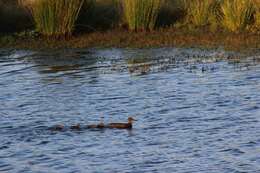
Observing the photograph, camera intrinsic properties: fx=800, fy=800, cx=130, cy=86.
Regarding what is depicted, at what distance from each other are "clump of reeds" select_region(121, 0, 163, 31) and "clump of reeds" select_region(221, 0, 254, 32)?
6.56 feet

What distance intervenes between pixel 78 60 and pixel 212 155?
398 inches

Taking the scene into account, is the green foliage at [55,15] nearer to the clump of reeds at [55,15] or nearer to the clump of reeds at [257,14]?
the clump of reeds at [55,15]

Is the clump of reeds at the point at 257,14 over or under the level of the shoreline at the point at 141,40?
over

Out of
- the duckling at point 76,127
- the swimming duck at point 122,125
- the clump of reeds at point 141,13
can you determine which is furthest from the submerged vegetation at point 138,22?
the duckling at point 76,127

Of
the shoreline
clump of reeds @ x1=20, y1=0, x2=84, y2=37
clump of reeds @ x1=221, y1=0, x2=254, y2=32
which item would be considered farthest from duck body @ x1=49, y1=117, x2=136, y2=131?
clump of reeds @ x1=221, y1=0, x2=254, y2=32

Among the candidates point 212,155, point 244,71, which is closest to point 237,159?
point 212,155

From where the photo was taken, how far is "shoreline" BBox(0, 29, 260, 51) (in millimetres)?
21278

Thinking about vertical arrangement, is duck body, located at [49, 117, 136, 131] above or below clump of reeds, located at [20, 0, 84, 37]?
below

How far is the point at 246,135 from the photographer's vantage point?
36.5 ft

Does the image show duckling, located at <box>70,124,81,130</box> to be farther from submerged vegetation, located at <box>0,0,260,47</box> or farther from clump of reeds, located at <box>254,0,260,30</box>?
clump of reeds, located at <box>254,0,260,30</box>

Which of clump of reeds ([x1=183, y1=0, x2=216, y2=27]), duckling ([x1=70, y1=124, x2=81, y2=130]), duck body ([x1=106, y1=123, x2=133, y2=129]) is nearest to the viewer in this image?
duck body ([x1=106, y1=123, x2=133, y2=129])

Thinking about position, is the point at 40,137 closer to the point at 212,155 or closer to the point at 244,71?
the point at 212,155

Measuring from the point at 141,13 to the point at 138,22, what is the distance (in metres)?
0.30

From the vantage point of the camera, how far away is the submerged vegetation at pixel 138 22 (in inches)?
874
